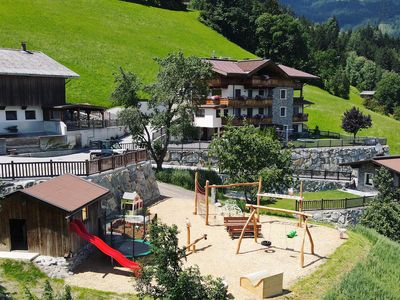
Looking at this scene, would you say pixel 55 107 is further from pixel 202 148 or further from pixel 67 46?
pixel 67 46

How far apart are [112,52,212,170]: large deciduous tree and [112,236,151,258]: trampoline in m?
13.6

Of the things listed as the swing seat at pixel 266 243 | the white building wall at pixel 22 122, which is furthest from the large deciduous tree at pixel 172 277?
the white building wall at pixel 22 122

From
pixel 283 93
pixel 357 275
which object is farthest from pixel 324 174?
pixel 357 275

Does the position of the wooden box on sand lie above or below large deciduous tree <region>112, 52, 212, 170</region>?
below

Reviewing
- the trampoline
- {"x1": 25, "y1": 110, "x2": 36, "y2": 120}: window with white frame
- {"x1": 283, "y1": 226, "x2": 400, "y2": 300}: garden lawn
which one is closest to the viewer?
{"x1": 283, "y1": 226, "x2": 400, "y2": 300}: garden lawn

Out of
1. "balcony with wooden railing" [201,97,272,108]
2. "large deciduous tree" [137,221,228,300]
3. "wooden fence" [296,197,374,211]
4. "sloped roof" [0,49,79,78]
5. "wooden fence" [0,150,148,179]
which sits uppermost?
"sloped roof" [0,49,79,78]

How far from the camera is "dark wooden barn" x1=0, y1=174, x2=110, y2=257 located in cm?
1867

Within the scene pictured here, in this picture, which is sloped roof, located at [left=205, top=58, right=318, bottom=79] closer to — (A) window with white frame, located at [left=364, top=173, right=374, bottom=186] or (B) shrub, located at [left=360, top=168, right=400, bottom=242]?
(A) window with white frame, located at [left=364, top=173, right=374, bottom=186]

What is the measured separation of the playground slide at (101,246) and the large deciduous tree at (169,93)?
1587 cm

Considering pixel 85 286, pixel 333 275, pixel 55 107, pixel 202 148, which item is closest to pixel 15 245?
pixel 85 286

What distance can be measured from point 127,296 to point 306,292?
713cm

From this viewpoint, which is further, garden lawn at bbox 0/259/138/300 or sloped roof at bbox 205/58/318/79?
sloped roof at bbox 205/58/318/79

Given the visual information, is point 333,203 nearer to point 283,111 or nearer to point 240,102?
point 240,102

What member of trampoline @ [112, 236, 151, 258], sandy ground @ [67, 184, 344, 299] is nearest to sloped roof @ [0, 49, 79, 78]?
sandy ground @ [67, 184, 344, 299]
